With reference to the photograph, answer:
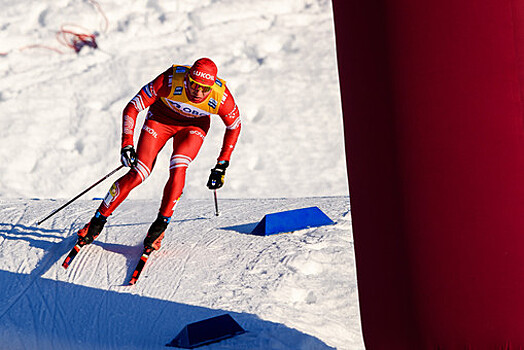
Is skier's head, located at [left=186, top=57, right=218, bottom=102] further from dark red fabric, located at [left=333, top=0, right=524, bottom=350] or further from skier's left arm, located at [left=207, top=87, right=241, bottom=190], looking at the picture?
dark red fabric, located at [left=333, top=0, right=524, bottom=350]

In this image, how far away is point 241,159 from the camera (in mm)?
9453

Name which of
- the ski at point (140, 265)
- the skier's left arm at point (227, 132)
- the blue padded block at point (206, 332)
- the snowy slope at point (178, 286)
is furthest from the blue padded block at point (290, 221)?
the blue padded block at point (206, 332)

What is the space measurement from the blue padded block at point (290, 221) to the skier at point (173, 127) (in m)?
0.71

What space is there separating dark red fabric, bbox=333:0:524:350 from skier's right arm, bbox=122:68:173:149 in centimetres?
273

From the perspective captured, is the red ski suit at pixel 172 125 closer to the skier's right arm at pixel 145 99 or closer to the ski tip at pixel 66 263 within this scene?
the skier's right arm at pixel 145 99

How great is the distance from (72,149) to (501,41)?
843 centimetres

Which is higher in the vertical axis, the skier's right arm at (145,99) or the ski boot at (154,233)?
the skier's right arm at (145,99)

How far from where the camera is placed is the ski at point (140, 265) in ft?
15.7

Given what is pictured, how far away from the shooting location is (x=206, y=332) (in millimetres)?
3783

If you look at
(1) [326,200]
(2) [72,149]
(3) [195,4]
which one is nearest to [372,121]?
(1) [326,200]

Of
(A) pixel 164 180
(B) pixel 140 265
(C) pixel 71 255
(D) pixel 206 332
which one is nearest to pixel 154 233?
(B) pixel 140 265

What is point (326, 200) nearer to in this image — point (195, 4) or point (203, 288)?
point (203, 288)

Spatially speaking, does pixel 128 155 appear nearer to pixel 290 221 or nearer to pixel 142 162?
pixel 142 162

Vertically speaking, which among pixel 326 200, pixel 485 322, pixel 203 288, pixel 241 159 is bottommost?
pixel 485 322
